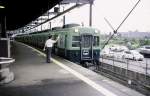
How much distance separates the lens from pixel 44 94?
8539 mm

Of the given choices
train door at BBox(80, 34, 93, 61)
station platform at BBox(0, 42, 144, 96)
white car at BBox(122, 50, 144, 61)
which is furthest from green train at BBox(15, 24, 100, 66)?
white car at BBox(122, 50, 144, 61)

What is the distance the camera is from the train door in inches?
806

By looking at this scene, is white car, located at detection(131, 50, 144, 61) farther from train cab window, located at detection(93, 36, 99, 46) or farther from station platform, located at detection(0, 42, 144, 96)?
station platform, located at detection(0, 42, 144, 96)

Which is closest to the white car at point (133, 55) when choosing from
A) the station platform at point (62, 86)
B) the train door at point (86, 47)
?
the train door at point (86, 47)

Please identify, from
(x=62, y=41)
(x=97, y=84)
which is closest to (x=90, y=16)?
(x=62, y=41)

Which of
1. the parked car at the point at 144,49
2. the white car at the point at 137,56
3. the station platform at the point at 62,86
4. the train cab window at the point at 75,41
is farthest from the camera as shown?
the parked car at the point at 144,49

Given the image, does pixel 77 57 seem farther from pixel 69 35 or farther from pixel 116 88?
pixel 116 88

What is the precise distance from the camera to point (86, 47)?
20516mm

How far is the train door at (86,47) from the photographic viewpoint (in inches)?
806

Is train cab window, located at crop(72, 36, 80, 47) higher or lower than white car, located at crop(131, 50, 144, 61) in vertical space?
higher

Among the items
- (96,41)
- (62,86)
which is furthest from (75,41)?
(62,86)

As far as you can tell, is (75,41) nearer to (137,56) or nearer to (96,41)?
(96,41)

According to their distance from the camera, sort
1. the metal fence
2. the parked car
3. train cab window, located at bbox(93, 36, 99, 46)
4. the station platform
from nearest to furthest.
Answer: the station platform → the metal fence → train cab window, located at bbox(93, 36, 99, 46) → the parked car

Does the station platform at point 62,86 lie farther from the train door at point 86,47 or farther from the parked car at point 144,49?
the parked car at point 144,49
